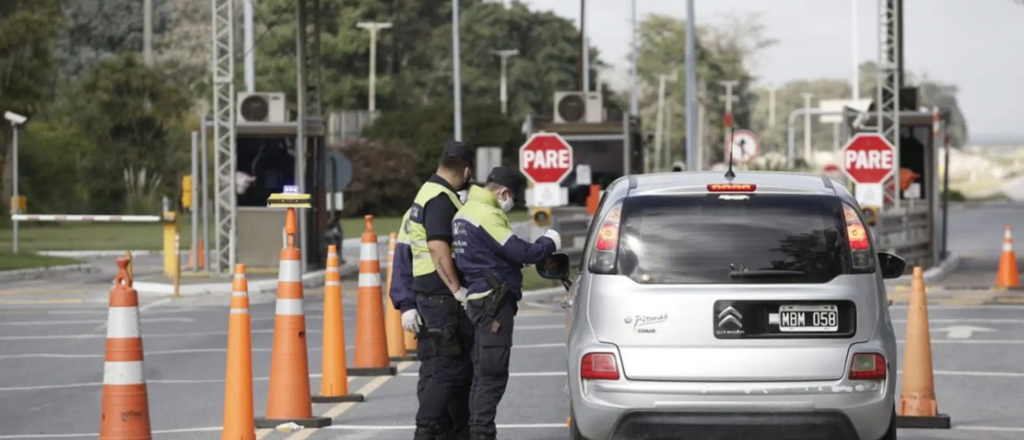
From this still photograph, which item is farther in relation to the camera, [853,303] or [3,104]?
[3,104]

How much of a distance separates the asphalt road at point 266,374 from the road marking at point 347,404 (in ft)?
0.03

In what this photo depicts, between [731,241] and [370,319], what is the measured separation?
6065 mm

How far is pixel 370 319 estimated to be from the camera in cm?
1505

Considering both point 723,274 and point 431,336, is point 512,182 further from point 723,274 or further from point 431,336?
point 723,274

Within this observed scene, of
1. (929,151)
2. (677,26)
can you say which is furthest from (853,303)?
(677,26)

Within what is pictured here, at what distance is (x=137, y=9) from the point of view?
337ft

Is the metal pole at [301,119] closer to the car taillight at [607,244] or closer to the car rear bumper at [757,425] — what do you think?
the car taillight at [607,244]

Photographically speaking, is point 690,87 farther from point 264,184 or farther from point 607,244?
point 607,244

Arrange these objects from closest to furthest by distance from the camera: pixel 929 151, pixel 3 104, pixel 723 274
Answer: pixel 723 274 → pixel 929 151 → pixel 3 104

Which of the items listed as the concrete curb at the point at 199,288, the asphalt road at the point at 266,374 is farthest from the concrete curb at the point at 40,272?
the asphalt road at the point at 266,374

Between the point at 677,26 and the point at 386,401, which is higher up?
the point at 677,26

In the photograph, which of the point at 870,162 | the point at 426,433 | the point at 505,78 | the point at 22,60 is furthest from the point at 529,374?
the point at 505,78

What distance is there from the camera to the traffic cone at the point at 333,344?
44.0ft

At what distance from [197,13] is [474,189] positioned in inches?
3786
